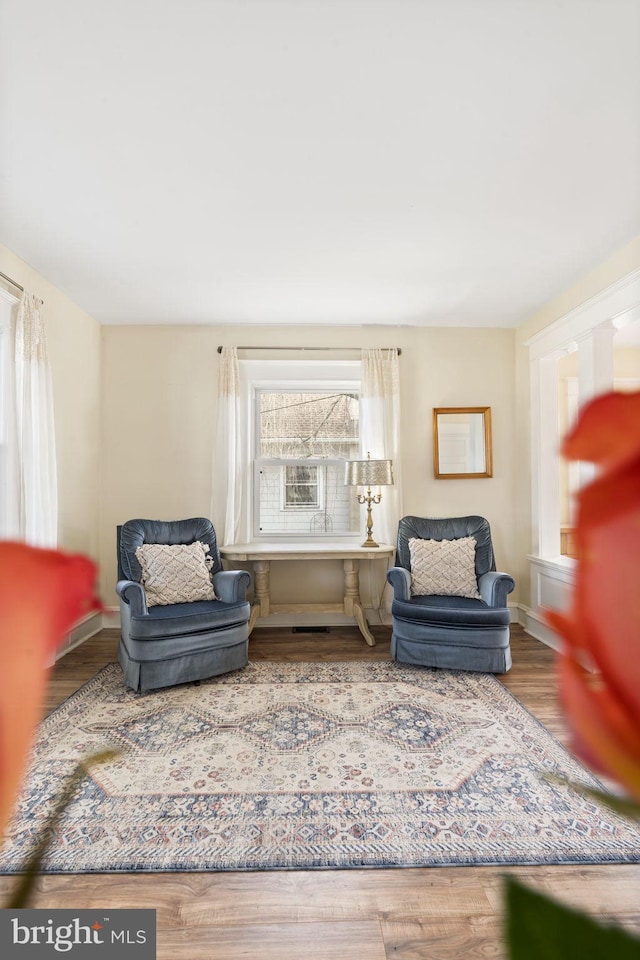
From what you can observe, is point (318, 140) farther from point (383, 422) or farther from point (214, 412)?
point (214, 412)

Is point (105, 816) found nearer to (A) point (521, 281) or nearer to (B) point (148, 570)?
(B) point (148, 570)

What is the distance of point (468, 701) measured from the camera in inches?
114

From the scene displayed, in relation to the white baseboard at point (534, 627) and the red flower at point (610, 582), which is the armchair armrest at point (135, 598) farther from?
the red flower at point (610, 582)

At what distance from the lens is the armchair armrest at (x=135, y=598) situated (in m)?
3.04

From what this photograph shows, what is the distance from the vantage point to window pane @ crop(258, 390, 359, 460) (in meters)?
4.66

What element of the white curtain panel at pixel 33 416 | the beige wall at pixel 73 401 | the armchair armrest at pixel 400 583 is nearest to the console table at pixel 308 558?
the armchair armrest at pixel 400 583

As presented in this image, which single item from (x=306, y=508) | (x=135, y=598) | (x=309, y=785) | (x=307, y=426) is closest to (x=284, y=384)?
(x=307, y=426)

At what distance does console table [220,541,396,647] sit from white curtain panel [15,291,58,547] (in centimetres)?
137

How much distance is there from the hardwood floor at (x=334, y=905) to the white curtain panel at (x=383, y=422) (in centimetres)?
289

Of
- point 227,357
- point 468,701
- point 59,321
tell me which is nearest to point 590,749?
point 468,701

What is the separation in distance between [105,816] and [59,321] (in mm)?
3167

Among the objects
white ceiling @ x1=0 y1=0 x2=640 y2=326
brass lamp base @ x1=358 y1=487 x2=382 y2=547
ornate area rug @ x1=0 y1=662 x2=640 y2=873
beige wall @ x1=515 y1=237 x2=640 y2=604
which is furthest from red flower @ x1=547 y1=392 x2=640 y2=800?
beige wall @ x1=515 y1=237 x2=640 y2=604

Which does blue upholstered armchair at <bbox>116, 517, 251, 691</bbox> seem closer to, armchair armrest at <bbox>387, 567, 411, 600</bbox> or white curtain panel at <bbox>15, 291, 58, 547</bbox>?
white curtain panel at <bbox>15, 291, 58, 547</bbox>

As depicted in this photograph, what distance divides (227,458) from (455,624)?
228 centimetres
